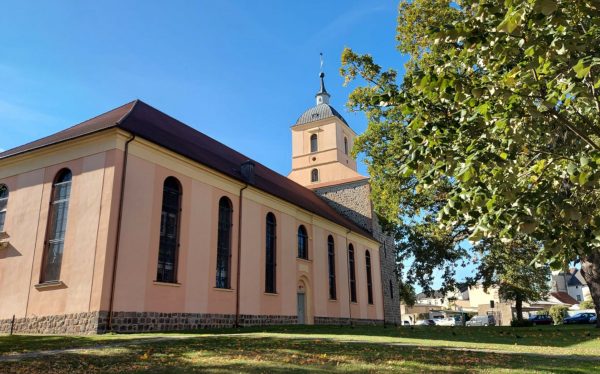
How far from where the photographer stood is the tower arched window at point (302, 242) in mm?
28755

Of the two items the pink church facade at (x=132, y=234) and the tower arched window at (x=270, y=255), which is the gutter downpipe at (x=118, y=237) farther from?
the tower arched window at (x=270, y=255)

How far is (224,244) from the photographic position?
21.8 metres

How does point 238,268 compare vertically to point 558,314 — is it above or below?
above

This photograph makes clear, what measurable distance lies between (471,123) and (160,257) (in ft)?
50.2

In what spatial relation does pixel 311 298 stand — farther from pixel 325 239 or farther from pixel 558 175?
pixel 558 175

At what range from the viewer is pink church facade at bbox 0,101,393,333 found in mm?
16125

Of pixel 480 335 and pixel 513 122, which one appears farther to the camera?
pixel 480 335

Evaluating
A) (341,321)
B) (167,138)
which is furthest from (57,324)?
(341,321)

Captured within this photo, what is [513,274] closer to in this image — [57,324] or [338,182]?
[338,182]

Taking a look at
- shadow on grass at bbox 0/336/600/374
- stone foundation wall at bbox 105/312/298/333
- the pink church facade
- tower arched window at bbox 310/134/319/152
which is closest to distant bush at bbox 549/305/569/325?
tower arched window at bbox 310/134/319/152

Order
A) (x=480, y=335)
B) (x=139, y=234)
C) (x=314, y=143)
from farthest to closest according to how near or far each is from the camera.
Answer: (x=314, y=143)
(x=480, y=335)
(x=139, y=234)

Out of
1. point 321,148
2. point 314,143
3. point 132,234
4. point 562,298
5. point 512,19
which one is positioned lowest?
point 562,298

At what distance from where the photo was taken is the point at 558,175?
21.7 ft

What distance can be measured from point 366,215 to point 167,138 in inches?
880
